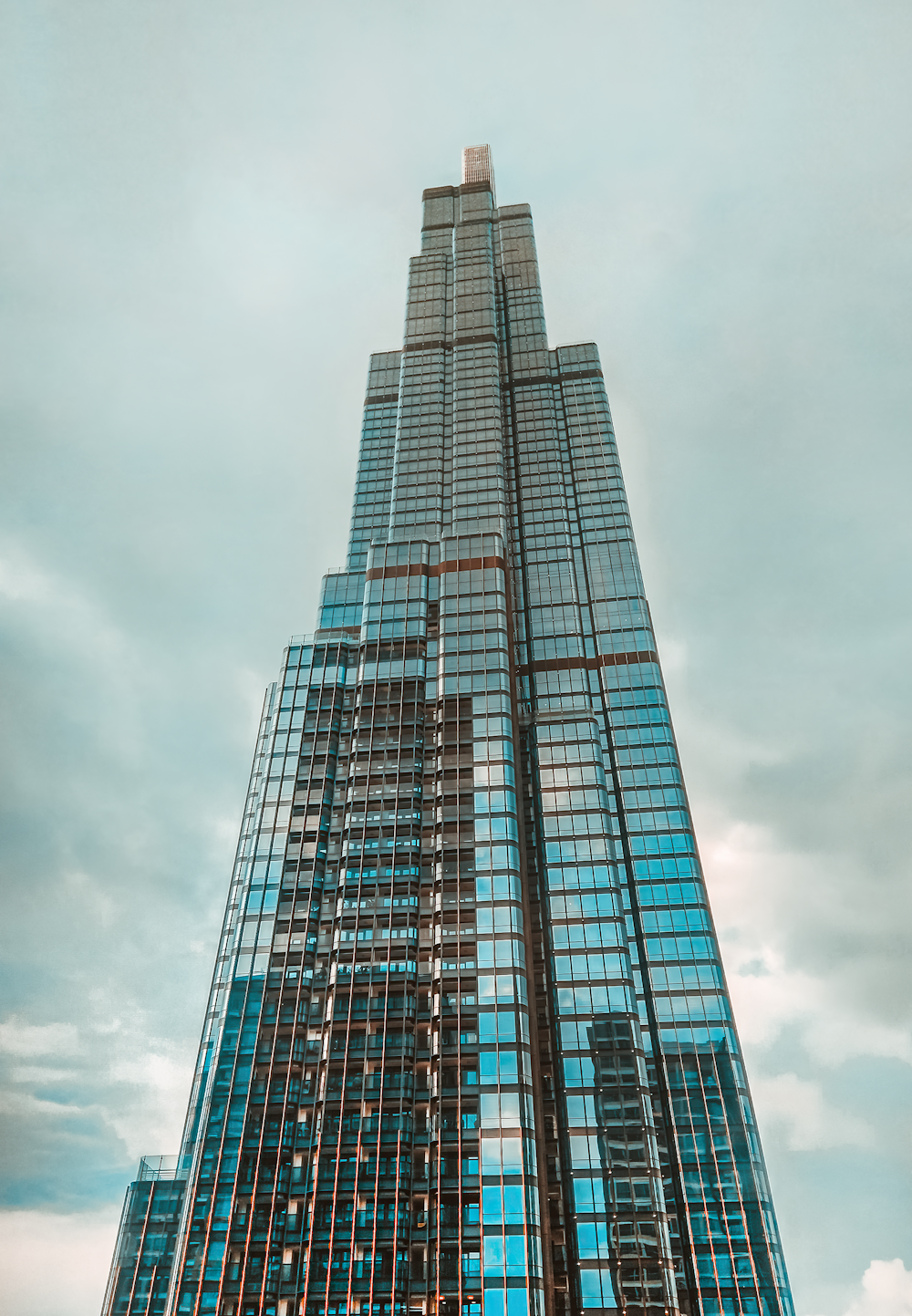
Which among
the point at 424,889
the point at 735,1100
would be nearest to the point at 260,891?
the point at 424,889

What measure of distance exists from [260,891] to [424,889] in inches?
837

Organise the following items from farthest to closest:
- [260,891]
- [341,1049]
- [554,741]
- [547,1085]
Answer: [554,741], [260,891], [547,1085], [341,1049]

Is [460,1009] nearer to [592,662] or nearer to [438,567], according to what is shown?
[438,567]

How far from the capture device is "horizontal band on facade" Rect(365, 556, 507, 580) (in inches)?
6097

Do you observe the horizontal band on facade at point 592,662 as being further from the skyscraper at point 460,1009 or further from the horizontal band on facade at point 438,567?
the horizontal band on facade at point 438,567

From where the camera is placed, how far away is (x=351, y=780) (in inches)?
5207

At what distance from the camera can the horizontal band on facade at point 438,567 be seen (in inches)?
6097

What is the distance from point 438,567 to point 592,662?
1287 inches

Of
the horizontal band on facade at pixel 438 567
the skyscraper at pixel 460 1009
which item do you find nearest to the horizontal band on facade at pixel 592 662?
the skyscraper at pixel 460 1009

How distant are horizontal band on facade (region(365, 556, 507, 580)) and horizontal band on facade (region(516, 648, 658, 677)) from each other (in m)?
19.0

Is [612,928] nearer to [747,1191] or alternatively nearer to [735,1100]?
[735,1100]

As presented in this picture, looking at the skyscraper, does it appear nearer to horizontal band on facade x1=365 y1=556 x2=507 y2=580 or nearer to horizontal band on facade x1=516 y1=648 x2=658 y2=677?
horizontal band on facade x1=516 y1=648 x2=658 y2=677

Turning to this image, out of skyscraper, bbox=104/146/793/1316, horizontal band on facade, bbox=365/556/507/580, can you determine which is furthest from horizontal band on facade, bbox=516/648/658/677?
horizontal band on facade, bbox=365/556/507/580

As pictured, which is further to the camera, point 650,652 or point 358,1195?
point 650,652
